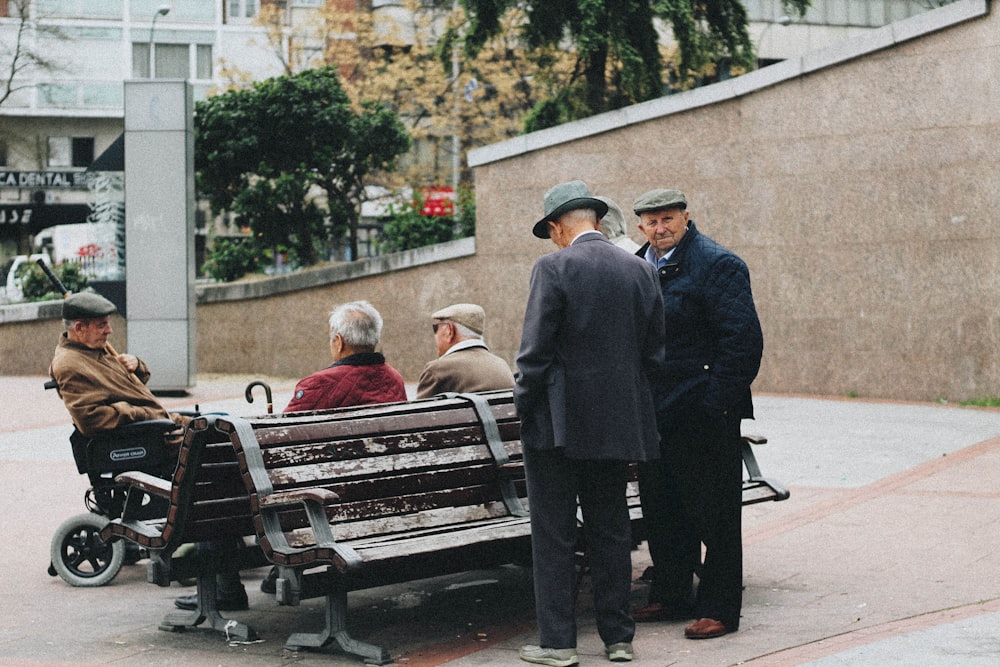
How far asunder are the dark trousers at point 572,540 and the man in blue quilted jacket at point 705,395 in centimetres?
53

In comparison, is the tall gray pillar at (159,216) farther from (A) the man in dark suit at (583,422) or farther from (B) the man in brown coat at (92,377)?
(A) the man in dark suit at (583,422)

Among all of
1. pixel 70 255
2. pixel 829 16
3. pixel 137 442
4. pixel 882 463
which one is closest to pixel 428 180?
pixel 70 255

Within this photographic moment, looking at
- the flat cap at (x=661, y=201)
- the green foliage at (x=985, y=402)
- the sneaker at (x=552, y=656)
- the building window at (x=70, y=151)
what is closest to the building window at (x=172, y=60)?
the building window at (x=70, y=151)

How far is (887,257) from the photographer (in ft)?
48.2

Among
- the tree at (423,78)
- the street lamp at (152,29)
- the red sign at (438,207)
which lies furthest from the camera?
the street lamp at (152,29)

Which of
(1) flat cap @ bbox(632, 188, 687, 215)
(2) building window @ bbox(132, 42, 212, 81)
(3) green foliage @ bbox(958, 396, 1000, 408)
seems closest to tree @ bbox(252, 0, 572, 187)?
(2) building window @ bbox(132, 42, 212, 81)

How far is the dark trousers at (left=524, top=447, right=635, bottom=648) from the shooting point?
491 centimetres

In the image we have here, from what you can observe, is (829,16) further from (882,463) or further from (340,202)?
(882,463)

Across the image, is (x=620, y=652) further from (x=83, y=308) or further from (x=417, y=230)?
(x=417, y=230)

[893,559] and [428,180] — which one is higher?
[428,180]

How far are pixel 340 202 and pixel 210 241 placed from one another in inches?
952

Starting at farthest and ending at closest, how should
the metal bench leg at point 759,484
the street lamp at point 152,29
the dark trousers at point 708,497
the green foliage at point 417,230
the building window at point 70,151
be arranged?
the building window at point 70,151 < the street lamp at point 152,29 < the green foliage at point 417,230 < the metal bench leg at point 759,484 < the dark trousers at point 708,497

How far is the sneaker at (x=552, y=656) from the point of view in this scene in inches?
191

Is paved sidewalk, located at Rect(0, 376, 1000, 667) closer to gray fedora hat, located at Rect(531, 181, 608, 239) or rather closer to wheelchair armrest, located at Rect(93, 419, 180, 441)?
wheelchair armrest, located at Rect(93, 419, 180, 441)
